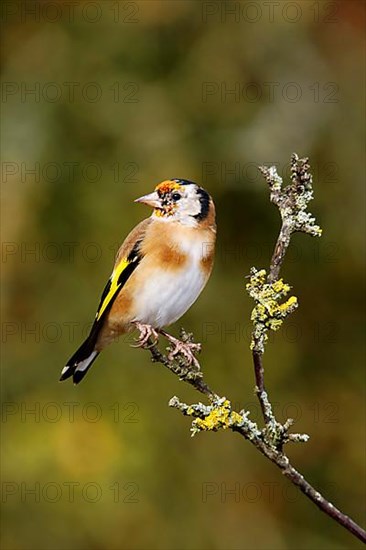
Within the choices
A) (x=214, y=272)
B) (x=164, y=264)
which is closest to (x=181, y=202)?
(x=164, y=264)

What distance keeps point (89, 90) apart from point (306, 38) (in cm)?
147

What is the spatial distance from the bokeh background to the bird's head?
8.40 feet

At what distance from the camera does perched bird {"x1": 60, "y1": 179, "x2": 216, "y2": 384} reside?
12.8 feet

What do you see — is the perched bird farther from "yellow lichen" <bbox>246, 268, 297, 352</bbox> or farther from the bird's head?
"yellow lichen" <bbox>246, 268, 297, 352</bbox>

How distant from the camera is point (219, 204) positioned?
22.1 feet

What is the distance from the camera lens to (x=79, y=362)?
14.5 ft

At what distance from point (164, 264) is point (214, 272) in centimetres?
260

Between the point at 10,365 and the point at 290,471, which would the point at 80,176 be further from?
the point at 290,471

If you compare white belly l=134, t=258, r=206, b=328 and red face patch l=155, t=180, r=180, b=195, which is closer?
red face patch l=155, t=180, r=180, b=195

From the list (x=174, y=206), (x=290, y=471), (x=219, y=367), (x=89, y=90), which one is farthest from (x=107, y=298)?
(x=89, y=90)

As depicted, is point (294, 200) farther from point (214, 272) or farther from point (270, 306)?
point (214, 272)

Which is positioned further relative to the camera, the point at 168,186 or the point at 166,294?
the point at 166,294

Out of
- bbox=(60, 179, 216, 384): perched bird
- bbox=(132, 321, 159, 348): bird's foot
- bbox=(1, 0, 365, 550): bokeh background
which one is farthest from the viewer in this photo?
bbox=(1, 0, 365, 550): bokeh background

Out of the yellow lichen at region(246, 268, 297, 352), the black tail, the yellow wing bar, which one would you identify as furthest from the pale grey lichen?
the black tail
